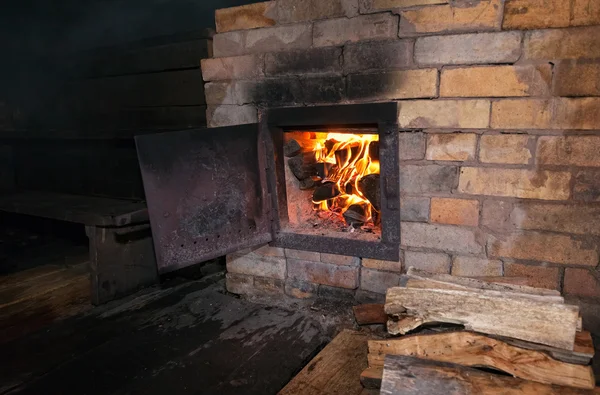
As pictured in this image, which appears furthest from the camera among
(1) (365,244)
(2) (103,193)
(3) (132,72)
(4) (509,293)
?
(2) (103,193)

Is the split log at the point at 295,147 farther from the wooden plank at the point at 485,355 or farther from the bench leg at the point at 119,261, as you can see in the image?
the bench leg at the point at 119,261

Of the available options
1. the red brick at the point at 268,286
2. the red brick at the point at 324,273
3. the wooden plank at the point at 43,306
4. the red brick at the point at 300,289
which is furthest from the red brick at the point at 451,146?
the wooden plank at the point at 43,306

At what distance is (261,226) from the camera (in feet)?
9.71

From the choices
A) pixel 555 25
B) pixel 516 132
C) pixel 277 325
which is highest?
pixel 555 25

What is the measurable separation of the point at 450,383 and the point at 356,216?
1408 millimetres

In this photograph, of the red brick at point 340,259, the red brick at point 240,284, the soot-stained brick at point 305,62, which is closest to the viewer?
the soot-stained brick at point 305,62

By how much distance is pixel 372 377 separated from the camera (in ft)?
6.77

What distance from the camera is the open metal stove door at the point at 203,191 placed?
245 centimetres

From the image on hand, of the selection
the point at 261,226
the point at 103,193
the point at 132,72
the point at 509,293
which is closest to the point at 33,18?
the point at 132,72

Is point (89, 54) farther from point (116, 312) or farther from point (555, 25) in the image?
point (555, 25)

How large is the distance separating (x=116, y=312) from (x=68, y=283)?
1.04 m

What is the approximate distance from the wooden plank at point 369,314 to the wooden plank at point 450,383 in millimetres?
669

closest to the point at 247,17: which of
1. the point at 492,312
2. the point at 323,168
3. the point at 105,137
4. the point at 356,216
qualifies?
the point at 323,168

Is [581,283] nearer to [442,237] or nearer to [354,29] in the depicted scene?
[442,237]
